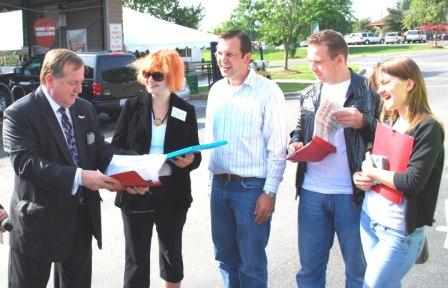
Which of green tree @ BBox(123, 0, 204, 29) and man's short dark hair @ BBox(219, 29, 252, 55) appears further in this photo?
green tree @ BBox(123, 0, 204, 29)

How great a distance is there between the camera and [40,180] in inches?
113

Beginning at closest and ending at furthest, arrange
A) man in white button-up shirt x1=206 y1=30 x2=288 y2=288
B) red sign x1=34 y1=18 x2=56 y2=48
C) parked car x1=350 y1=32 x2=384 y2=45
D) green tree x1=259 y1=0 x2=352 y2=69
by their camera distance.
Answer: man in white button-up shirt x1=206 y1=30 x2=288 y2=288 < red sign x1=34 y1=18 x2=56 y2=48 < green tree x1=259 y1=0 x2=352 y2=69 < parked car x1=350 y1=32 x2=384 y2=45

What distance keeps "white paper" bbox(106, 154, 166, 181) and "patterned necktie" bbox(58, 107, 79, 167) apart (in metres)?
0.21

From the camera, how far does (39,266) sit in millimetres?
3062

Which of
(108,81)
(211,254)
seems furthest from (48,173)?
(108,81)

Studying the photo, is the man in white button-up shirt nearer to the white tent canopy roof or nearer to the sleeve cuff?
the sleeve cuff

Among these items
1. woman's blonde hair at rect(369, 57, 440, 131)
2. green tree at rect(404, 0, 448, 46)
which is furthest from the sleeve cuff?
green tree at rect(404, 0, 448, 46)

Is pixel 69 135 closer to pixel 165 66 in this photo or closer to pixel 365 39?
pixel 165 66

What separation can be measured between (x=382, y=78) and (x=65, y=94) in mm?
1721

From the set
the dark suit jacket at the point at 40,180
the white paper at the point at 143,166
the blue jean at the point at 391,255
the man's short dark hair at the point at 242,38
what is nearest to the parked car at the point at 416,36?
the man's short dark hair at the point at 242,38

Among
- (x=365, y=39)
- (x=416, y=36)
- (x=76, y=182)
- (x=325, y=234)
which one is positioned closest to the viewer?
(x=76, y=182)

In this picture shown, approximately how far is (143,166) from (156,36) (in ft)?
83.0

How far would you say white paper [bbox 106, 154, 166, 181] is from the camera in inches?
119

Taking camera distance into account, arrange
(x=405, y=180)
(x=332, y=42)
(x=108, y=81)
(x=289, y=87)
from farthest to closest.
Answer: (x=289, y=87)
(x=108, y=81)
(x=332, y=42)
(x=405, y=180)
